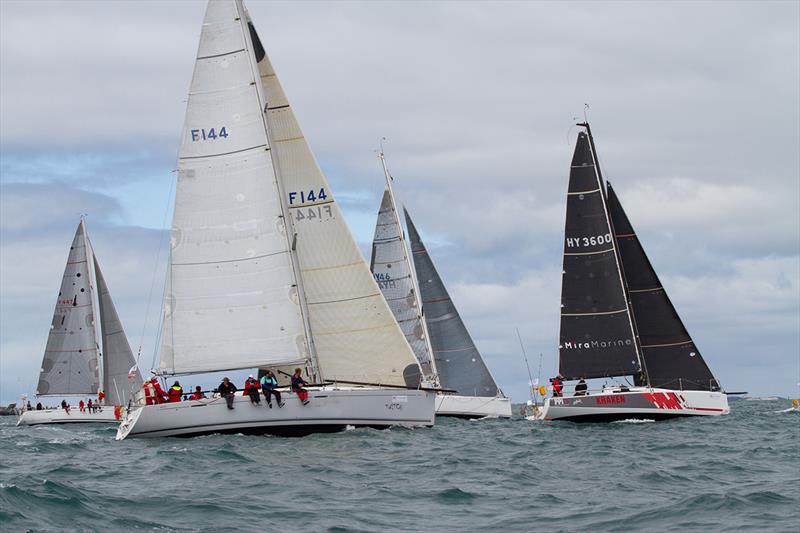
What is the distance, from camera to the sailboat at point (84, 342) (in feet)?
201

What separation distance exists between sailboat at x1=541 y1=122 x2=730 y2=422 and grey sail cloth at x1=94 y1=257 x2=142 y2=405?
29.4 meters

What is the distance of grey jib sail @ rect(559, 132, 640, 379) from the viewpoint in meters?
41.7

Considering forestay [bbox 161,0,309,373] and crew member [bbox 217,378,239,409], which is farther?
forestay [bbox 161,0,309,373]

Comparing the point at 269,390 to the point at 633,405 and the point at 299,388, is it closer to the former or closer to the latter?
the point at 299,388

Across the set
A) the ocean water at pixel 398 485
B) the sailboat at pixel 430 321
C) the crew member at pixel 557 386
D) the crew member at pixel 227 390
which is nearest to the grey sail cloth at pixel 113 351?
the sailboat at pixel 430 321

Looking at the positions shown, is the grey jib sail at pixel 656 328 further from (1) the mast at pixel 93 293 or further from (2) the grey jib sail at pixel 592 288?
(1) the mast at pixel 93 293

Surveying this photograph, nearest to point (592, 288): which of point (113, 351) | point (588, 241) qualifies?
point (588, 241)

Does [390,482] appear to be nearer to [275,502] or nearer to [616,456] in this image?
[275,502]

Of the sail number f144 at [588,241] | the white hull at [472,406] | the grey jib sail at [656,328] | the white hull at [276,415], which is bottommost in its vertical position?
the white hull at [276,415]

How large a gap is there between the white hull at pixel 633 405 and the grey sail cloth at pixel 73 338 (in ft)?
102

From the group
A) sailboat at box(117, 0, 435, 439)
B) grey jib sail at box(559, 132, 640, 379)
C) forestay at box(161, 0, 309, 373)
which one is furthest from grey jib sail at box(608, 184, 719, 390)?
forestay at box(161, 0, 309, 373)

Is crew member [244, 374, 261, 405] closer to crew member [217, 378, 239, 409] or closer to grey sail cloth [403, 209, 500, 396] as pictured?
crew member [217, 378, 239, 409]

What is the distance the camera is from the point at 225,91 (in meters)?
30.6

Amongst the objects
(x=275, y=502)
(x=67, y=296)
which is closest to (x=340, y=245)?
(x=275, y=502)
